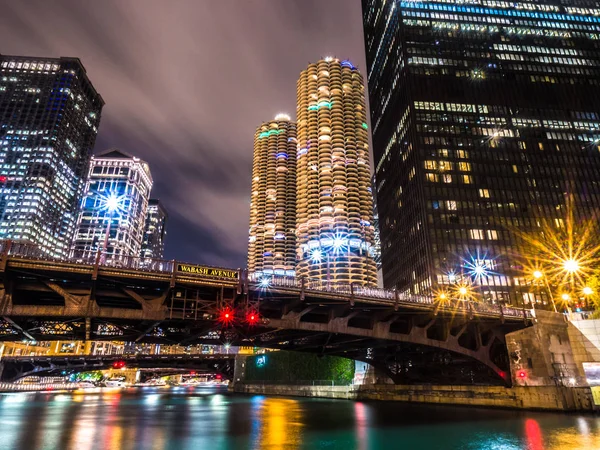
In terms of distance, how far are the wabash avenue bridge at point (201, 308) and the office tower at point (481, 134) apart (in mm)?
66155

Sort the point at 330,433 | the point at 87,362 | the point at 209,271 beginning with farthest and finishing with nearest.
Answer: the point at 87,362 → the point at 209,271 → the point at 330,433

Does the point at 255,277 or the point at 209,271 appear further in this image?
the point at 255,277

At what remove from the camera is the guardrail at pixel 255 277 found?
27375 millimetres

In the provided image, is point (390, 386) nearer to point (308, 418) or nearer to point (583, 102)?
point (308, 418)

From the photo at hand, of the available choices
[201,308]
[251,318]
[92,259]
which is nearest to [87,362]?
[201,308]

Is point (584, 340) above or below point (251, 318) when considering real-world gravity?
below

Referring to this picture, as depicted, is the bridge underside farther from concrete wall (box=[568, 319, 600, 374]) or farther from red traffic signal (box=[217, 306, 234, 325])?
concrete wall (box=[568, 319, 600, 374])

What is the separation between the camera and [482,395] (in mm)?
50062

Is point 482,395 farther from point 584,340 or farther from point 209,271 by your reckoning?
point 209,271

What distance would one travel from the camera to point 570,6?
160250 mm

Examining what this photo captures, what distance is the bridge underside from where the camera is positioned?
28438 millimetres

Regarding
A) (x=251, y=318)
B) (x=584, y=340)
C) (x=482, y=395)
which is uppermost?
(x=251, y=318)

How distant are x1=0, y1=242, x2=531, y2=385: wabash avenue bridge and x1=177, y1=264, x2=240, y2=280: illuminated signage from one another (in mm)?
84

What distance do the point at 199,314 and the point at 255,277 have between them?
564 cm
